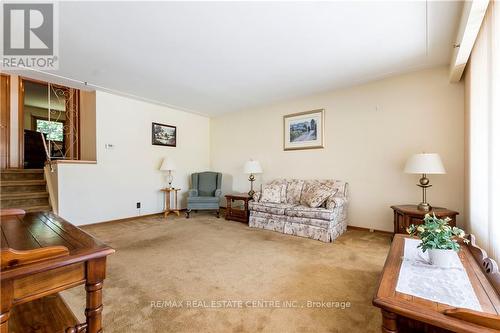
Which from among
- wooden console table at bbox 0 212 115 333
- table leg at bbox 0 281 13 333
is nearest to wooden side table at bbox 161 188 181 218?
wooden console table at bbox 0 212 115 333

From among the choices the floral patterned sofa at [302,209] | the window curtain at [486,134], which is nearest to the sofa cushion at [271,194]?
the floral patterned sofa at [302,209]

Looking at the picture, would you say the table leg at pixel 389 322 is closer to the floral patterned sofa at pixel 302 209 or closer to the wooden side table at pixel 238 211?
the floral patterned sofa at pixel 302 209

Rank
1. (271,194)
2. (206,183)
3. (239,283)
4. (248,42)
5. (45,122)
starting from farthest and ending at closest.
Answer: (45,122), (206,183), (271,194), (248,42), (239,283)

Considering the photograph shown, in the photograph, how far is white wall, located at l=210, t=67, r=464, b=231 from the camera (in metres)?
3.28

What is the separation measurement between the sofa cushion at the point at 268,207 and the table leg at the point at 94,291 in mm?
3077

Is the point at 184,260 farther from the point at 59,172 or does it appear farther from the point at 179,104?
the point at 179,104

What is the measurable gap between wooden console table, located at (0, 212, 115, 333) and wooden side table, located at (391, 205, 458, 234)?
3320 millimetres

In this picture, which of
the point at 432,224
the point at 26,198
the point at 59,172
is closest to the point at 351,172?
the point at 432,224

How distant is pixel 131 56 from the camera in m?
3.02

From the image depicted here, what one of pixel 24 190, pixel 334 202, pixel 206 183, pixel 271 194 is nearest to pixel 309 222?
pixel 334 202

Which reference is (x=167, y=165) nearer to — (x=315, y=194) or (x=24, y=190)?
(x=24, y=190)

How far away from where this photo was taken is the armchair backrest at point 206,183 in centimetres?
561

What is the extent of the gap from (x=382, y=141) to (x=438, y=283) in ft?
9.90

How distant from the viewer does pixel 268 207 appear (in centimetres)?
410
